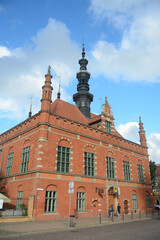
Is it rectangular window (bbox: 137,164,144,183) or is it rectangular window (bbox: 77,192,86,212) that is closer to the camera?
rectangular window (bbox: 77,192,86,212)

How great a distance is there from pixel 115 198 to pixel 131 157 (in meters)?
8.83

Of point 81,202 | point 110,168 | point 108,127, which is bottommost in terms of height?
point 81,202

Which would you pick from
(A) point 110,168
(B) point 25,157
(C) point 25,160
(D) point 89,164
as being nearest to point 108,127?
(A) point 110,168

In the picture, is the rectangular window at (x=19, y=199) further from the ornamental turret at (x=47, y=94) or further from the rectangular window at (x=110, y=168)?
the rectangular window at (x=110, y=168)

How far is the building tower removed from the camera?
3369cm

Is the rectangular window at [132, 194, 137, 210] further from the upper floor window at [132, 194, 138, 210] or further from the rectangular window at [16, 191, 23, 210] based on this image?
the rectangular window at [16, 191, 23, 210]

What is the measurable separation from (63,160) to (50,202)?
474cm

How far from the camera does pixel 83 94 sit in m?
34.5

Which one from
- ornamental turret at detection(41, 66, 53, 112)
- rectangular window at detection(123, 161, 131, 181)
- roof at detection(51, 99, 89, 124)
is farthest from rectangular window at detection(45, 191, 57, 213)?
rectangular window at detection(123, 161, 131, 181)

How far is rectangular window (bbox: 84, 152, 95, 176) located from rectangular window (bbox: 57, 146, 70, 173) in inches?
122

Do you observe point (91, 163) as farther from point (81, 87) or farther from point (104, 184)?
point (81, 87)

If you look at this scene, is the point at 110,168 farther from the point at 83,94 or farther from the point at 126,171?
the point at 83,94

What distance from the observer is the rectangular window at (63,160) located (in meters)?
21.1

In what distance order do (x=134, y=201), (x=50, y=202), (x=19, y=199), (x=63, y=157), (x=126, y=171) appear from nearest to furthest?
1. (x=50, y=202)
2. (x=19, y=199)
3. (x=63, y=157)
4. (x=134, y=201)
5. (x=126, y=171)
